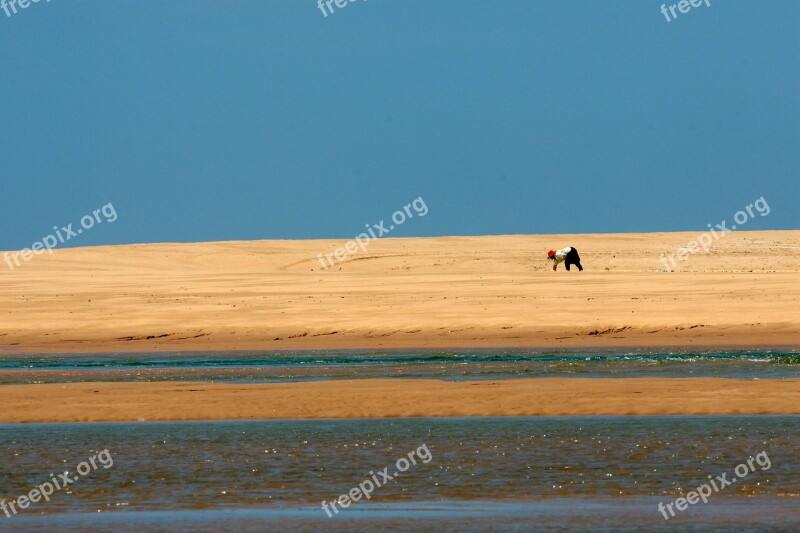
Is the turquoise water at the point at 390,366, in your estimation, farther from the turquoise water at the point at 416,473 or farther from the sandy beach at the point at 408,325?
the turquoise water at the point at 416,473

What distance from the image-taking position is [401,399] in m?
18.5

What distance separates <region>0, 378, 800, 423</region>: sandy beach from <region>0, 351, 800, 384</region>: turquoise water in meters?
1.47

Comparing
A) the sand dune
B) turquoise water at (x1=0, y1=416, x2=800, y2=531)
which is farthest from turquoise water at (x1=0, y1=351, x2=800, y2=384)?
turquoise water at (x1=0, y1=416, x2=800, y2=531)

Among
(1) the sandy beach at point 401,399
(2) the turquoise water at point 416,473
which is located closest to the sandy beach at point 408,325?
(1) the sandy beach at point 401,399

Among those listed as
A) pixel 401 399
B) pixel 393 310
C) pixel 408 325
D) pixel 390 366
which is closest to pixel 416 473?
pixel 401 399

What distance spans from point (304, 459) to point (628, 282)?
26.6 m

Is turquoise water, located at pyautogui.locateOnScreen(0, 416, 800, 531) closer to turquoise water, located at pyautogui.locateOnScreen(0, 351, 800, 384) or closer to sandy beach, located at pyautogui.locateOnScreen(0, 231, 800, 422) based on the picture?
sandy beach, located at pyautogui.locateOnScreen(0, 231, 800, 422)

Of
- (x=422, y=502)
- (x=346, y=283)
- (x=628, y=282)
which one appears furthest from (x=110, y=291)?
(x=422, y=502)

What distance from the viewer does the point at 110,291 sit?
41188 millimetres

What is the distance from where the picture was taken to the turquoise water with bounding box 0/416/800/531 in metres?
10.6

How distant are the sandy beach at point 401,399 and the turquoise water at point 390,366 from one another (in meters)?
1.47

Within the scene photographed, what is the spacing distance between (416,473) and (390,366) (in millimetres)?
11436

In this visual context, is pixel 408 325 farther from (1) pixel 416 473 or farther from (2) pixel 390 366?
(1) pixel 416 473

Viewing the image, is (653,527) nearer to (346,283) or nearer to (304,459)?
(304,459)
